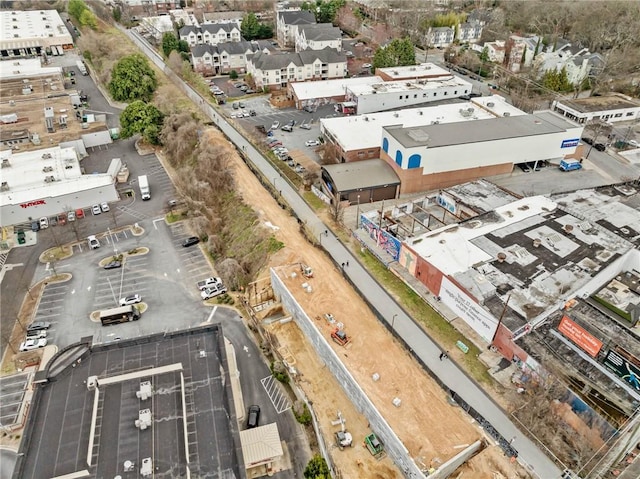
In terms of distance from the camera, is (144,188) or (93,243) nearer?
(93,243)

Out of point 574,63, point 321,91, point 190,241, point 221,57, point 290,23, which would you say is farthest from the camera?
point 290,23

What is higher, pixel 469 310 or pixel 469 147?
pixel 469 147

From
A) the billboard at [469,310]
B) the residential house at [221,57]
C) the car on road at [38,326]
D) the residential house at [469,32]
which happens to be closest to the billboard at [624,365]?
the billboard at [469,310]

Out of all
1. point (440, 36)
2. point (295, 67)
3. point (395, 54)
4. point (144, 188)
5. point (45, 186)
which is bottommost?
point (144, 188)

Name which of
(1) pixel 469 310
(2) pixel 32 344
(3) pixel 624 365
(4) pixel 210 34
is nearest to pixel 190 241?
(2) pixel 32 344

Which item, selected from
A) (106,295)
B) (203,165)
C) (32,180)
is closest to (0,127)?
(32,180)

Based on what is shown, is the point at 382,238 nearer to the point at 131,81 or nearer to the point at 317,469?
the point at 317,469
